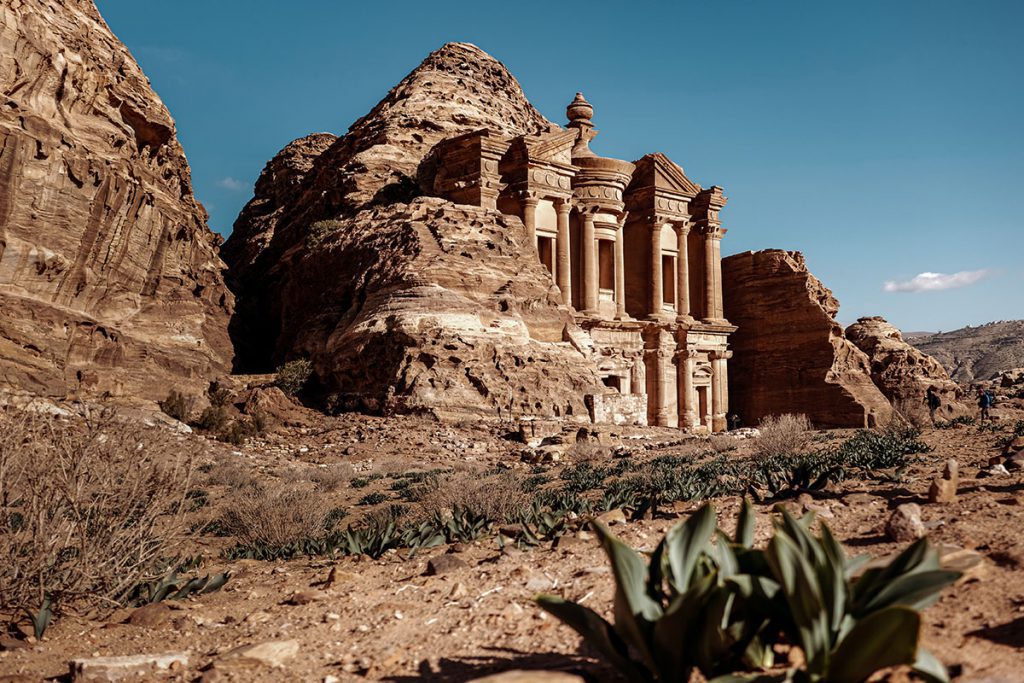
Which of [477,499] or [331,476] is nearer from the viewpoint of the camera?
[477,499]

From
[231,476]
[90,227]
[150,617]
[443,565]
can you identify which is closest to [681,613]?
[443,565]

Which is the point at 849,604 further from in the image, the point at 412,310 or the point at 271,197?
the point at 271,197

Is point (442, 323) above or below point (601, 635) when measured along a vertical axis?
above

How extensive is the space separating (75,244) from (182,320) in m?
4.44

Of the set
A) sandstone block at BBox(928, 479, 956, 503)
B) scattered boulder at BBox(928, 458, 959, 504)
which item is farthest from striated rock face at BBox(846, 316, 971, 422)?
sandstone block at BBox(928, 479, 956, 503)

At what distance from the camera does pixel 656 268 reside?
37.7 metres

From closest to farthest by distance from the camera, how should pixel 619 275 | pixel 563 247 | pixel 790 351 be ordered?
pixel 563 247 < pixel 619 275 < pixel 790 351

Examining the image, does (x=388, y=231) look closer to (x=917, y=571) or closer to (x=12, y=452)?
(x=12, y=452)

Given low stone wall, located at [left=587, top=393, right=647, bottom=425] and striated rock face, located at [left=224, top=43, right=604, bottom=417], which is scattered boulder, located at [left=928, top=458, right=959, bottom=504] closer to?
striated rock face, located at [left=224, top=43, right=604, bottom=417]

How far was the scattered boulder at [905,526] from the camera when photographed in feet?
17.2

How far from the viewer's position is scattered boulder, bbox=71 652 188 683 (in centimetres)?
429

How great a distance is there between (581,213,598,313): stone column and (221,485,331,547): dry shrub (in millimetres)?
24494

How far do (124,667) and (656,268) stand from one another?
34940 millimetres

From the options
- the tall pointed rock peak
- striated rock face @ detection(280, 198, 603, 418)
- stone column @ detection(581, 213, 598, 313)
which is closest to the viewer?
striated rock face @ detection(280, 198, 603, 418)
